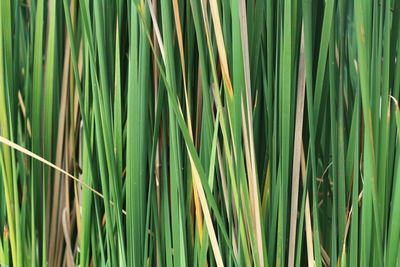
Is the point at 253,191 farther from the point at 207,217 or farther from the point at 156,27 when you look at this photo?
the point at 156,27

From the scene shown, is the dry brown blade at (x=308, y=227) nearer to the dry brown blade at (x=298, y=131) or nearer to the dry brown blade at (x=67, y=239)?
the dry brown blade at (x=298, y=131)

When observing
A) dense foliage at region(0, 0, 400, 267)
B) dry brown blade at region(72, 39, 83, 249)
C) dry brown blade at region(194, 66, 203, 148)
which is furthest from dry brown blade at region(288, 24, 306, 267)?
dry brown blade at region(72, 39, 83, 249)

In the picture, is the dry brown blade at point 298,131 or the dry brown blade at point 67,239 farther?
the dry brown blade at point 67,239

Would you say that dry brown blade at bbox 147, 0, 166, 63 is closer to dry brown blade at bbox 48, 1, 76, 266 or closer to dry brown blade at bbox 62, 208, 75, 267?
dry brown blade at bbox 48, 1, 76, 266

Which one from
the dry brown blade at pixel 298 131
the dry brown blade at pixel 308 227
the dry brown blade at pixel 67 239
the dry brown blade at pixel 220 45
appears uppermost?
the dry brown blade at pixel 220 45

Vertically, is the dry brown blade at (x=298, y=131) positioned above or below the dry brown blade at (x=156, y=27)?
below

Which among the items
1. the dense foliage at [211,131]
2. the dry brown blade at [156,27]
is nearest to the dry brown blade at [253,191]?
the dense foliage at [211,131]

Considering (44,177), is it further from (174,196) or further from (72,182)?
(174,196)

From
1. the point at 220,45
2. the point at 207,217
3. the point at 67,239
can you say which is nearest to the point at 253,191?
the point at 207,217

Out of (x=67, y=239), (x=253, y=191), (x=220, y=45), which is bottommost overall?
(x=67, y=239)
